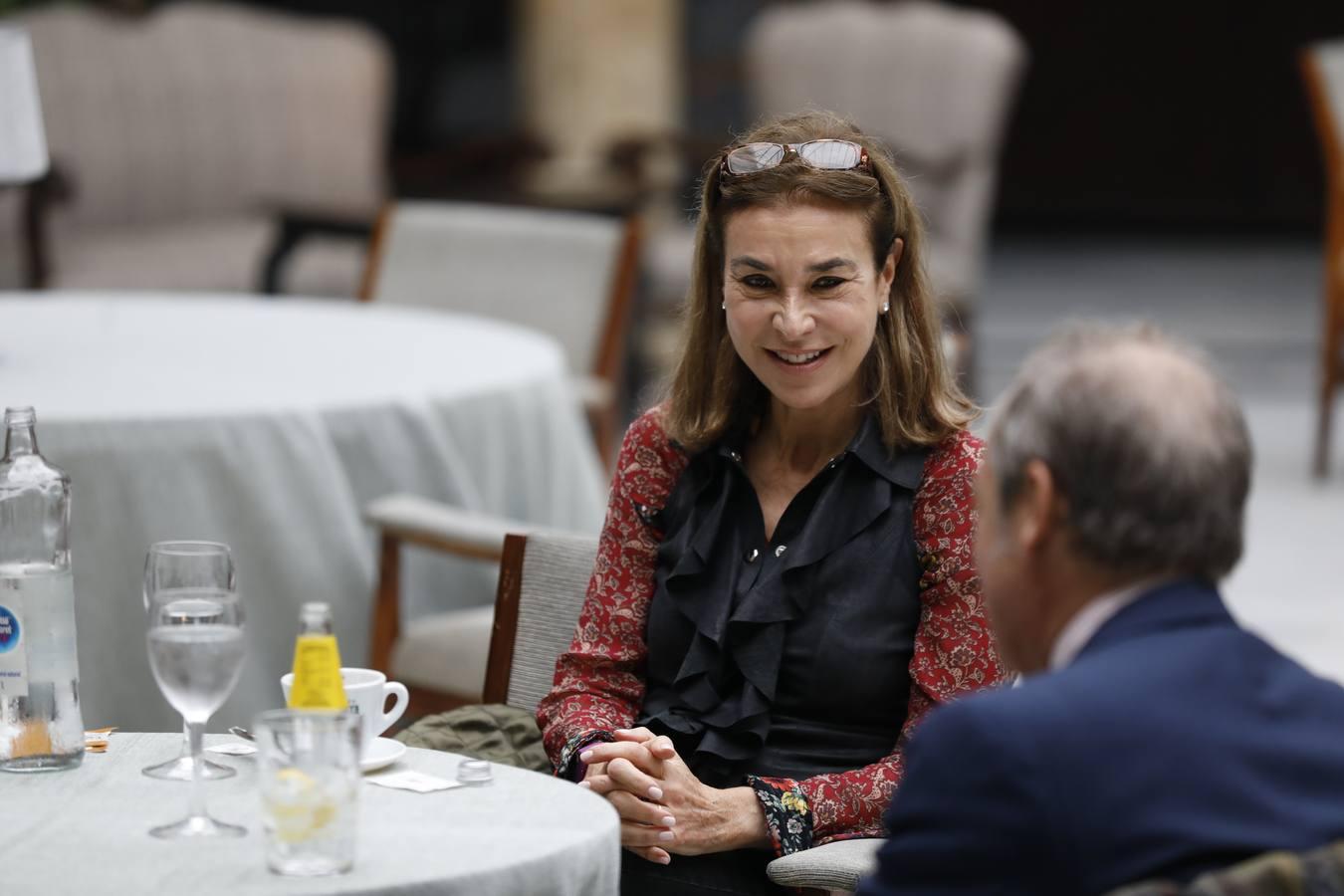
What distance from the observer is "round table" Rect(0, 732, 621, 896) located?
143 centimetres

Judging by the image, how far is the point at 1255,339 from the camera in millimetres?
8320

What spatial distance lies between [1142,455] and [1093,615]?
0.39 ft

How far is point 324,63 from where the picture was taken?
7.06 metres

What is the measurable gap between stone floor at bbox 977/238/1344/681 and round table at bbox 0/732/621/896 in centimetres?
197

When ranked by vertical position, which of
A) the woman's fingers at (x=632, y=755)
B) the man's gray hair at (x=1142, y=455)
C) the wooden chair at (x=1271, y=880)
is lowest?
the woman's fingers at (x=632, y=755)

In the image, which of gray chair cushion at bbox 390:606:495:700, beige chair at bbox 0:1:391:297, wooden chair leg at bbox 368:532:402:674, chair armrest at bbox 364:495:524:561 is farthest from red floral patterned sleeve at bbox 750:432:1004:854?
beige chair at bbox 0:1:391:297

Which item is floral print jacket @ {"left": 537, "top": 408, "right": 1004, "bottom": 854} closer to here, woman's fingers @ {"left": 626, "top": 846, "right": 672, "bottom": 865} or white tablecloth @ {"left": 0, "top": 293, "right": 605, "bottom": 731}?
woman's fingers @ {"left": 626, "top": 846, "right": 672, "bottom": 865}

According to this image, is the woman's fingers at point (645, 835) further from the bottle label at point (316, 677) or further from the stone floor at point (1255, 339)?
the stone floor at point (1255, 339)

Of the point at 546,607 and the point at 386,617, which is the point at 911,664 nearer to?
the point at 546,607

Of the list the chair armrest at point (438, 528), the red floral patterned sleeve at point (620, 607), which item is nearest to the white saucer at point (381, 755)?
the red floral patterned sleeve at point (620, 607)

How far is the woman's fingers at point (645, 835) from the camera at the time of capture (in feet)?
6.39

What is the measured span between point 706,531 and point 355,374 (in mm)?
1546

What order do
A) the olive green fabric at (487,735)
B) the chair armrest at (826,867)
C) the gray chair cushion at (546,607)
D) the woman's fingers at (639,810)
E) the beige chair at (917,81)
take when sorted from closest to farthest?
the chair armrest at (826,867), the woman's fingers at (639,810), the olive green fabric at (487,735), the gray chair cushion at (546,607), the beige chair at (917,81)

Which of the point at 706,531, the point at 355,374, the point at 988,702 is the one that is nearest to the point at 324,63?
the point at 355,374
